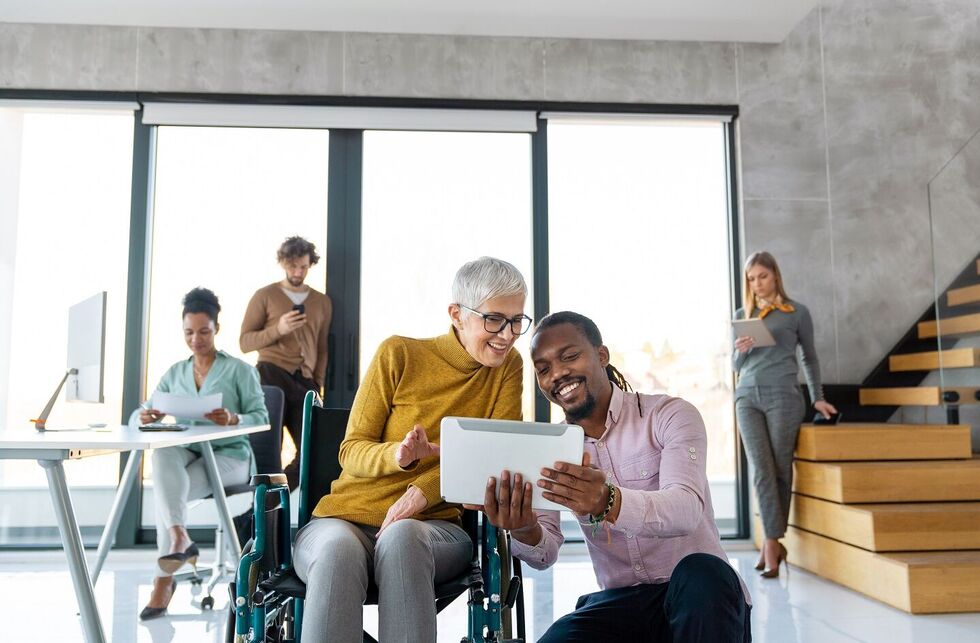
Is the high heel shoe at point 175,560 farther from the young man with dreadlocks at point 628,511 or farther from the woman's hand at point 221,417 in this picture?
the young man with dreadlocks at point 628,511

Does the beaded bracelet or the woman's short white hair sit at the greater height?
the woman's short white hair

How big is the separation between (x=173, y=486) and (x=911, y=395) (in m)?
3.62

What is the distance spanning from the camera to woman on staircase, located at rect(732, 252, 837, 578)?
3545 mm

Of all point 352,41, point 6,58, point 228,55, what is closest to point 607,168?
point 352,41

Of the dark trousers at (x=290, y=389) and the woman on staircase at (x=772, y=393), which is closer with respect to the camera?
the woman on staircase at (x=772, y=393)

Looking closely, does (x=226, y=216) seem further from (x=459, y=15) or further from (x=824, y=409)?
(x=824, y=409)

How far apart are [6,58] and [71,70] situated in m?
0.36

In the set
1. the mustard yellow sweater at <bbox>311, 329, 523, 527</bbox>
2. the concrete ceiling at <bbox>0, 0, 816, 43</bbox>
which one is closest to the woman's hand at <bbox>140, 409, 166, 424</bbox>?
the mustard yellow sweater at <bbox>311, 329, 523, 527</bbox>

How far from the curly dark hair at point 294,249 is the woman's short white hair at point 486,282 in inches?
93.1

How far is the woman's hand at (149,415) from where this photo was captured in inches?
110

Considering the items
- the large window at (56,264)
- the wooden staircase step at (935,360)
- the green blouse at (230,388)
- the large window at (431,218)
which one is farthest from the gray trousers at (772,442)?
the large window at (56,264)

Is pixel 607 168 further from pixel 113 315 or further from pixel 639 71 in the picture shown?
pixel 113 315

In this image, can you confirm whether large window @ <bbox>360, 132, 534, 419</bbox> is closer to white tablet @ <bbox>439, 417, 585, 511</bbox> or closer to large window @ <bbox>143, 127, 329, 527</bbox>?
large window @ <bbox>143, 127, 329, 527</bbox>

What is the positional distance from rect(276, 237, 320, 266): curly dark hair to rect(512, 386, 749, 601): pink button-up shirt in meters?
2.72
